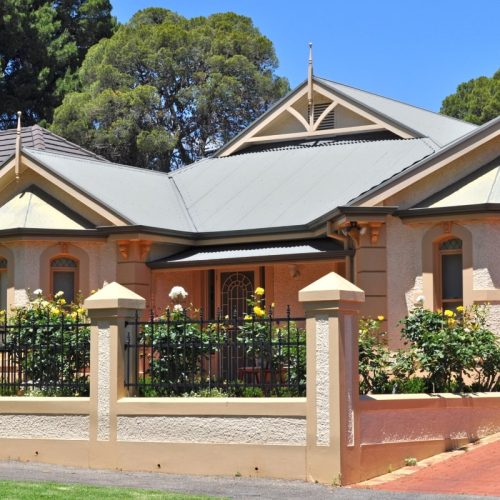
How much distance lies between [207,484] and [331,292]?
2.52 m

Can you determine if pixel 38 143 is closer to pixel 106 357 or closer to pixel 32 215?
pixel 32 215

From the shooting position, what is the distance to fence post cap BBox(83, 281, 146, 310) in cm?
1355

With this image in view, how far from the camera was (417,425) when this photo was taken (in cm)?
1364

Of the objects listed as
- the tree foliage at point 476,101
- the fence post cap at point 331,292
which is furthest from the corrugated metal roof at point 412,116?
the tree foliage at point 476,101

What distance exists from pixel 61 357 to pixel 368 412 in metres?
4.10

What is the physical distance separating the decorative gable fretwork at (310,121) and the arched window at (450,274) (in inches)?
193

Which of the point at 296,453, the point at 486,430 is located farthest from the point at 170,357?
the point at 486,430

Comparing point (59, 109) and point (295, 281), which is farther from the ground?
point (59, 109)

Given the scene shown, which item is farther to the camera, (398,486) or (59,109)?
(59,109)

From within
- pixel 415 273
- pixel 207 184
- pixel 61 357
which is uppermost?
pixel 207 184

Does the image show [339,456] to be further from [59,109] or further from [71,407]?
[59,109]

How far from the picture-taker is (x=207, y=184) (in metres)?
23.7

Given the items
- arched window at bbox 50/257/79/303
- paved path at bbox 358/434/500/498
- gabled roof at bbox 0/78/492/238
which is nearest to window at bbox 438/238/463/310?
gabled roof at bbox 0/78/492/238

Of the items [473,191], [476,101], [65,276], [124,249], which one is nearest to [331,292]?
[473,191]
